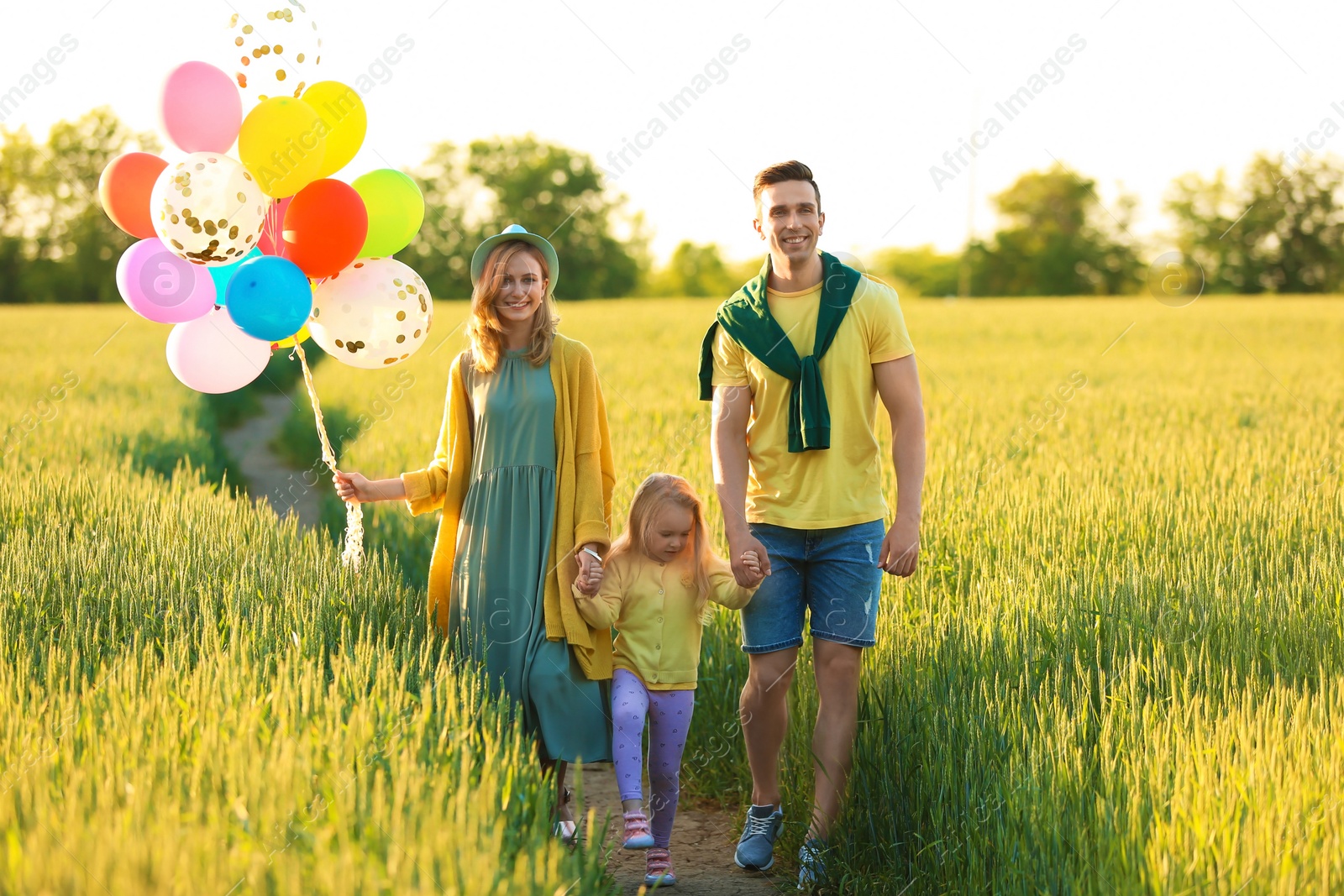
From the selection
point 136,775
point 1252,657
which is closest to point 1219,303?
point 1252,657

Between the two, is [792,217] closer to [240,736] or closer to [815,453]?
[815,453]

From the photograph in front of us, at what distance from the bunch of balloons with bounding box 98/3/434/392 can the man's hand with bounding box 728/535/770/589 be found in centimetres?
136

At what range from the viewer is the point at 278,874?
1.75 m

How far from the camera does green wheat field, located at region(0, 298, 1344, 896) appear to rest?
196 cm

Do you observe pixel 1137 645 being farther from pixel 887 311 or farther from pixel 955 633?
pixel 887 311

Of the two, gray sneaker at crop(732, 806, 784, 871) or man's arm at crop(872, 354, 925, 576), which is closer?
man's arm at crop(872, 354, 925, 576)

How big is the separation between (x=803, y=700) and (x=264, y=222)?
2412 mm

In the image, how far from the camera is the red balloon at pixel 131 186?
3.49 meters

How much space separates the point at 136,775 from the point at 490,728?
31.5 inches

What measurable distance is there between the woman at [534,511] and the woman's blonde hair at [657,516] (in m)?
0.08

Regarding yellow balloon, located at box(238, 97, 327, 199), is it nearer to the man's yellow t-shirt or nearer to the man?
the man

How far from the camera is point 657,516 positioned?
121 inches

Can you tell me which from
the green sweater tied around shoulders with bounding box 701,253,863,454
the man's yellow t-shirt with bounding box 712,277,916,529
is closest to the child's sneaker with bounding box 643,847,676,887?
the man's yellow t-shirt with bounding box 712,277,916,529

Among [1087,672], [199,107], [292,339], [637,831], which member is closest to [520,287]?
[292,339]
